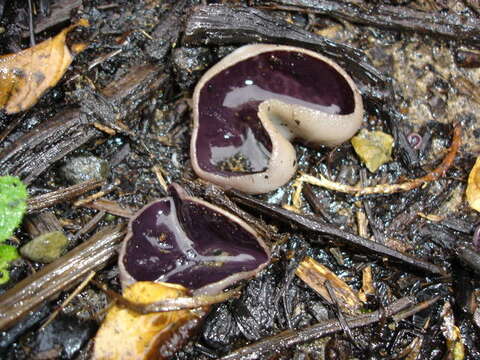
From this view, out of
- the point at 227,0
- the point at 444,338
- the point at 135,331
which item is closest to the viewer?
the point at 135,331

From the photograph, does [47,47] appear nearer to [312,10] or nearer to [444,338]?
[312,10]

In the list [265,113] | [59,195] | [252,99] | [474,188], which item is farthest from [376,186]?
[59,195]

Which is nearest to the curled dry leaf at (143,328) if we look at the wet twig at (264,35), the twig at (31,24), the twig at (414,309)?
the twig at (414,309)

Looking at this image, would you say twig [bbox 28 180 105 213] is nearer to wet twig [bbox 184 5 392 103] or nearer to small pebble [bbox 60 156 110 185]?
small pebble [bbox 60 156 110 185]

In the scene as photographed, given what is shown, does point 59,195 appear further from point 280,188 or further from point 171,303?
point 280,188

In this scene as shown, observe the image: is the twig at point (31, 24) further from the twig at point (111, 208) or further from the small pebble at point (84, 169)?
the twig at point (111, 208)

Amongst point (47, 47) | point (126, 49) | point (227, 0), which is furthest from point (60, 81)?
point (227, 0)
